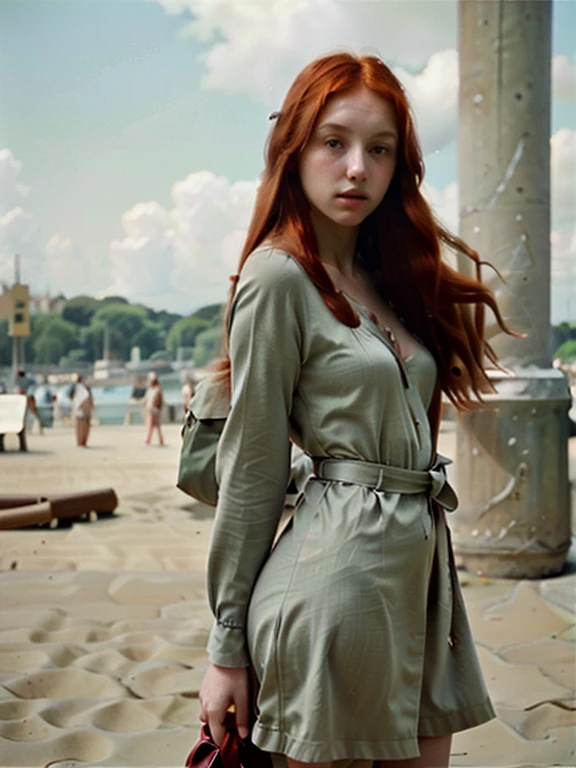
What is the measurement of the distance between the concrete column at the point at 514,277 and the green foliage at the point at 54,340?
14.6 metres

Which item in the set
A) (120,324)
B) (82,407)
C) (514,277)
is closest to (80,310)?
A: (120,324)

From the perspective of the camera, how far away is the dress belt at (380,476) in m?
1.12

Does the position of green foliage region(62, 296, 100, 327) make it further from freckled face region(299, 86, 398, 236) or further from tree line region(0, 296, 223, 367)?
freckled face region(299, 86, 398, 236)

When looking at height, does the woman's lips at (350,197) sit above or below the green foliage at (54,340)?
above

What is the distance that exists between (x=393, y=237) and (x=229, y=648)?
56cm

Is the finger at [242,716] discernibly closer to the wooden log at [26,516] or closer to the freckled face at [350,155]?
the freckled face at [350,155]

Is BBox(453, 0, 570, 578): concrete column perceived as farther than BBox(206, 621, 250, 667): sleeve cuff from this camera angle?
Yes

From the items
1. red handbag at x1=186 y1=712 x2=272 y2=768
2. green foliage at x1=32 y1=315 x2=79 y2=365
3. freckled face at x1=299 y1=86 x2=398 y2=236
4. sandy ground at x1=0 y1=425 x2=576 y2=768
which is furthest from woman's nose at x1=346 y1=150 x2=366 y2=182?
green foliage at x1=32 y1=315 x2=79 y2=365

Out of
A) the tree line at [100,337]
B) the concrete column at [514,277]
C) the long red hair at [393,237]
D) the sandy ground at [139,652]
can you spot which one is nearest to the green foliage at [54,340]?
the tree line at [100,337]

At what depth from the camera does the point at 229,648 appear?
112 centimetres

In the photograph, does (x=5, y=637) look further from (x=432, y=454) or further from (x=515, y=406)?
(x=432, y=454)

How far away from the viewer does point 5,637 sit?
3299mm

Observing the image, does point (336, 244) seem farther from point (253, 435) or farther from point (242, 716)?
point (242, 716)

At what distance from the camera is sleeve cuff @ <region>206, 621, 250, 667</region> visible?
112cm
